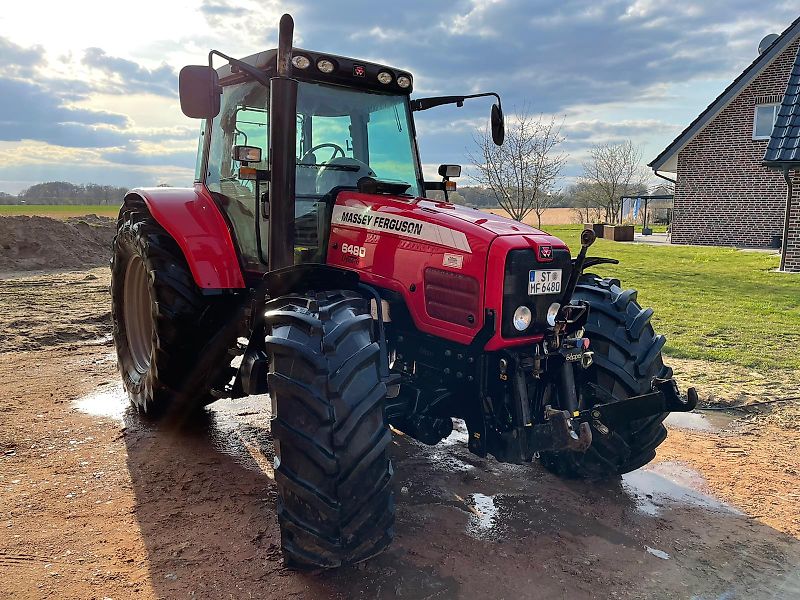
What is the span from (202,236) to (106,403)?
189 centimetres

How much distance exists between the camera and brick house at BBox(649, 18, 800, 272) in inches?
779

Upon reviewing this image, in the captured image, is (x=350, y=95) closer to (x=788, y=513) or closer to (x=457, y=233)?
(x=457, y=233)

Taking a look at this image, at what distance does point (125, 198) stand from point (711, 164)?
66.5ft

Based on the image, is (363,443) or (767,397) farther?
(767,397)

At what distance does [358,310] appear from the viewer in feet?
10.3

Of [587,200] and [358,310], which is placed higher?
[587,200]

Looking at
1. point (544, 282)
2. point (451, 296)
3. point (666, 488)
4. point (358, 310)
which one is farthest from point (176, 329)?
point (666, 488)

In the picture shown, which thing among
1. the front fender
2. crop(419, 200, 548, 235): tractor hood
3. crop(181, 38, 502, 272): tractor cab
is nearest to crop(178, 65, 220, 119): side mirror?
crop(181, 38, 502, 272): tractor cab

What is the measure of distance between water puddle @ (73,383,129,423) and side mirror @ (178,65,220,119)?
256cm

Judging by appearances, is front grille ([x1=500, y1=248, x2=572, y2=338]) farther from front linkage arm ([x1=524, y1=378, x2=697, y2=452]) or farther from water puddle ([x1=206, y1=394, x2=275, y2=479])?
water puddle ([x1=206, y1=394, x2=275, y2=479])

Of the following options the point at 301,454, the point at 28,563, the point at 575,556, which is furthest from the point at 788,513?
the point at 28,563

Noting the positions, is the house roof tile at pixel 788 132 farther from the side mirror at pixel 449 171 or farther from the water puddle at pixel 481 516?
the water puddle at pixel 481 516

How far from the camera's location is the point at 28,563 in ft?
9.85

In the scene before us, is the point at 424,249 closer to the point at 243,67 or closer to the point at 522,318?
the point at 522,318
